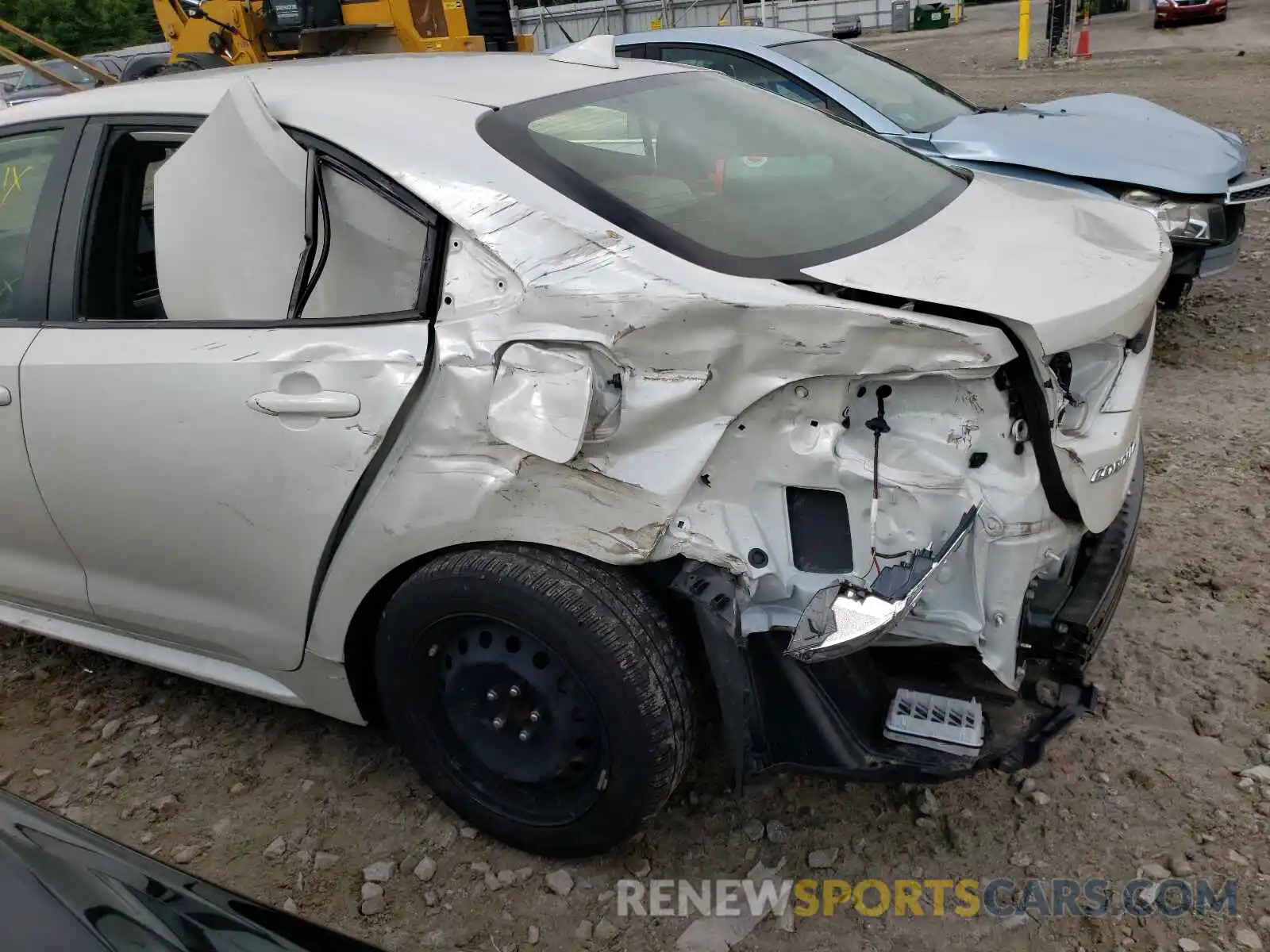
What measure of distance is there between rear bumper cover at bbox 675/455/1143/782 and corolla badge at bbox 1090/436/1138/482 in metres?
0.26

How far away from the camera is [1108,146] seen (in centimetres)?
484

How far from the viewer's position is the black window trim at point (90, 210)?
2059 millimetres

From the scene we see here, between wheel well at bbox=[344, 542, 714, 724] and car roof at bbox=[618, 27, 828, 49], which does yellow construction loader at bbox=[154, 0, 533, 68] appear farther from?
wheel well at bbox=[344, 542, 714, 724]

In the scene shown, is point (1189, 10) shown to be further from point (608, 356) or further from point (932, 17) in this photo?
point (608, 356)

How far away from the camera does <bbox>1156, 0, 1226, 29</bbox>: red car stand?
22047 millimetres

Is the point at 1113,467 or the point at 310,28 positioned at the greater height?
the point at 310,28

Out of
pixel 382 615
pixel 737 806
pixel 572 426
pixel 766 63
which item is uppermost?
pixel 766 63

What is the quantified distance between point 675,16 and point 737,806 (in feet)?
101

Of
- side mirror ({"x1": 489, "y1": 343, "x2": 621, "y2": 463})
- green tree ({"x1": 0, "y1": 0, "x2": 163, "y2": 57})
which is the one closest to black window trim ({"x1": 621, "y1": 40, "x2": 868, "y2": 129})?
side mirror ({"x1": 489, "y1": 343, "x2": 621, "y2": 463})

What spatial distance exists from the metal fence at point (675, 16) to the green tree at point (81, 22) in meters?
18.0

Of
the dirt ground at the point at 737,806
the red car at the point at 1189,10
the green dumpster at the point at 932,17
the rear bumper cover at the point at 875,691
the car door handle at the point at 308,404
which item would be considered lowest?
the green dumpster at the point at 932,17

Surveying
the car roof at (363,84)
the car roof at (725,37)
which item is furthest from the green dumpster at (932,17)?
the car roof at (363,84)

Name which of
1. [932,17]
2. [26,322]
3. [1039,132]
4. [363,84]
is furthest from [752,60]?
[932,17]

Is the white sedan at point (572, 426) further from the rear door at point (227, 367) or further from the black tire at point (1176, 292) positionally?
the black tire at point (1176, 292)
